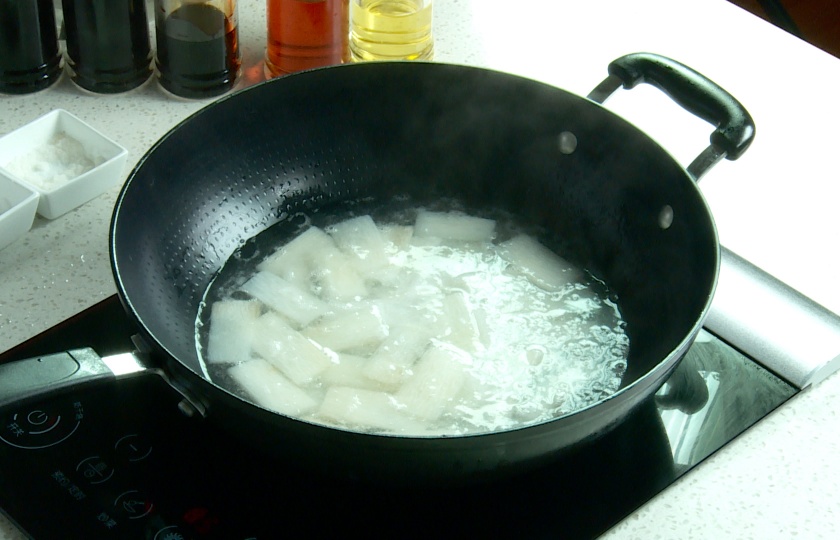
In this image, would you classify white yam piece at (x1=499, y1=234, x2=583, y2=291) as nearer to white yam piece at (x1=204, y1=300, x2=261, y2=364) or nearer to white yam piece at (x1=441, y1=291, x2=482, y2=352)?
white yam piece at (x1=441, y1=291, x2=482, y2=352)

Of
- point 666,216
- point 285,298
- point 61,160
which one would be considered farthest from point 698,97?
point 61,160

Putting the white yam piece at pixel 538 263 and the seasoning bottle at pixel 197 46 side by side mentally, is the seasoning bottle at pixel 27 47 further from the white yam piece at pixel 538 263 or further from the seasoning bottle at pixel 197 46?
the white yam piece at pixel 538 263

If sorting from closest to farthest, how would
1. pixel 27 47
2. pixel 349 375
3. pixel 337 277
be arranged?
pixel 349 375 → pixel 337 277 → pixel 27 47

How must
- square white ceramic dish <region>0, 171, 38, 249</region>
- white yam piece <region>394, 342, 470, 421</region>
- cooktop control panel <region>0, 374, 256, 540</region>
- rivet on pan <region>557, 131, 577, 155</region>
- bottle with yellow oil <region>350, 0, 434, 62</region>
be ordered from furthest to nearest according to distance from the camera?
bottle with yellow oil <region>350, 0, 434, 62</region>
rivet on pan <region>557, 131, 577, 155</region>
square white ceramic dish <region>0, 171, 38, 249</region>
white yam piece <region>394, 342, 470, 421</region>
cooktop control panel <region>0, 374, 256, 540</region>

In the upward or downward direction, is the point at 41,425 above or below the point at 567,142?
below

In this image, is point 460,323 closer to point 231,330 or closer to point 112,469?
point 231,330

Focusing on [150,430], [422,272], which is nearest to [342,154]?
[422,272]

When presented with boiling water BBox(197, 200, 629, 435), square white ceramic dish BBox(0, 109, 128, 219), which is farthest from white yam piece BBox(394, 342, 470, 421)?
Result: square white ceramic dish BBox(0, 109, 128, 219)
